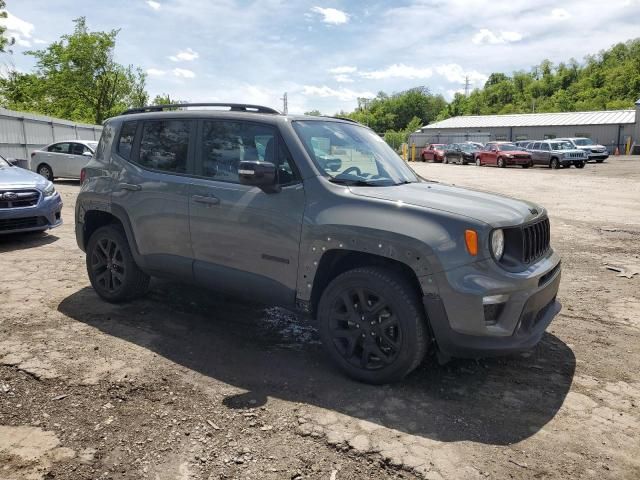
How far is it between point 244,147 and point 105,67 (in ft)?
174

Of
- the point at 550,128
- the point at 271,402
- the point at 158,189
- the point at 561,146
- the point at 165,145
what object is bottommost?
the point at 271,402

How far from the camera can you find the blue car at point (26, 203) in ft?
24.6

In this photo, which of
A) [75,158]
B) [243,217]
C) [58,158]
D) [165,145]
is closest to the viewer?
[243,217]

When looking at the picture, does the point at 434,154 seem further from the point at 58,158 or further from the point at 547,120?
the point at 58,158

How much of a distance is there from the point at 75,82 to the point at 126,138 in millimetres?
51384

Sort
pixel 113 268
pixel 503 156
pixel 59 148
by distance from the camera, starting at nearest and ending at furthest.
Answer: pixel 113 268 → pixel 59 148 → pixel 503 156

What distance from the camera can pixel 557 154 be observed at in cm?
3036

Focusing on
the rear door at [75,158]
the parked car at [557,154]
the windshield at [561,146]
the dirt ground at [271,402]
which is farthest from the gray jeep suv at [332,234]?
the windshield at [561,146]

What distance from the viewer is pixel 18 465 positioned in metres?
2.69

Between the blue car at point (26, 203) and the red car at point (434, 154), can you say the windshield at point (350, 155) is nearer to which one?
the blue car at point (26, 203)

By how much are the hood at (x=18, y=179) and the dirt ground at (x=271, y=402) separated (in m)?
3.03

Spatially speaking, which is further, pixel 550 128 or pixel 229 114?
pixel 550 128

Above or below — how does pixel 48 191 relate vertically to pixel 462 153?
below

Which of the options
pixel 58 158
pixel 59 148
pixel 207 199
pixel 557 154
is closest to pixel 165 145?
pixel 207 199
